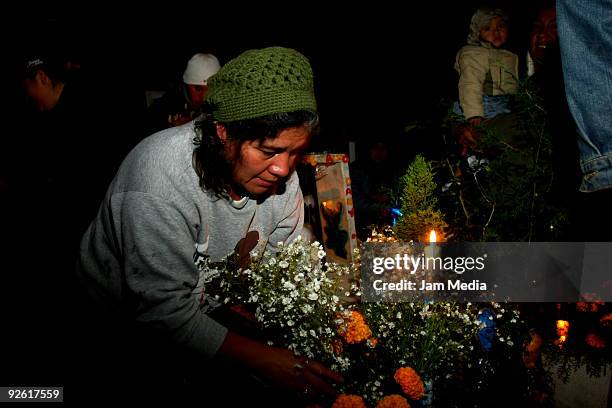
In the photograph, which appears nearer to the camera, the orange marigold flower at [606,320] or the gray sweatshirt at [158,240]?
the gray sweatshirt at [158,240]

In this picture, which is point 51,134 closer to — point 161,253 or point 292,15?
point 161,253

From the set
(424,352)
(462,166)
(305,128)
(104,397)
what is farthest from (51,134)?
(462,166)

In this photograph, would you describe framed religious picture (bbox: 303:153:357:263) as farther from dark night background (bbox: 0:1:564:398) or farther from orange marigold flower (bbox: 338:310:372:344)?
orange marigold flower (bbox: 338:310:372:344)

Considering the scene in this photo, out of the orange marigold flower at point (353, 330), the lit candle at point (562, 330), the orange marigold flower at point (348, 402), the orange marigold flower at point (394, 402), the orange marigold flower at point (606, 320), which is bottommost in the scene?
the lit candle at point (562, 330)

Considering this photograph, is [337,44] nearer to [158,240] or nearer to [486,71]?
[486,71]

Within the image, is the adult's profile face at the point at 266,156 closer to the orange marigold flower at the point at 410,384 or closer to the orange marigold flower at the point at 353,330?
the orange marigold flower at the point at 353,330

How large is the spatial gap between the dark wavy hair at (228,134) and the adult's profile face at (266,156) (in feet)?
0.07

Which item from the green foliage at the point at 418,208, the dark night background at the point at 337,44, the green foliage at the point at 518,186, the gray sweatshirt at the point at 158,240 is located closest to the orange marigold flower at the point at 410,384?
the gray sweatshirt at the point at 158,240

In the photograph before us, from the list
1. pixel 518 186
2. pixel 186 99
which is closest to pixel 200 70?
pixel 186 99

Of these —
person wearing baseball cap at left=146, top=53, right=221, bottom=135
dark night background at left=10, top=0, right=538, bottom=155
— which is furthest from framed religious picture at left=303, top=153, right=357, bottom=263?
dark night background at left=10, top=0, right=538, bottom=155

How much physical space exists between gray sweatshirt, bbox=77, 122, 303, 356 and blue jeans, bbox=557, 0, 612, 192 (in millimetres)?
1535

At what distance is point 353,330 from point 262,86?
47.5 inches

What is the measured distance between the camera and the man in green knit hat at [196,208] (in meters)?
1.64

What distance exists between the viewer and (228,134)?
175 cm
